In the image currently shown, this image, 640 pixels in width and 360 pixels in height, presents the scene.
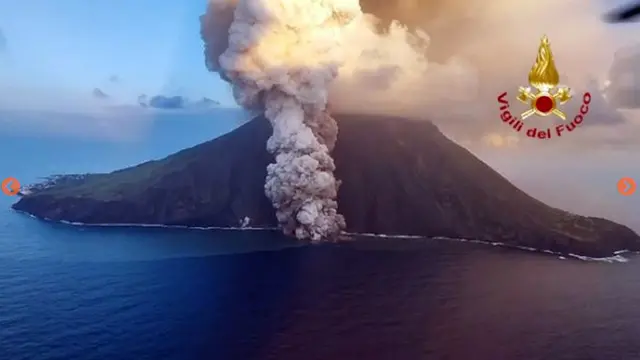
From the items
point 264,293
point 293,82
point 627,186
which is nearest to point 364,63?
point 293,82

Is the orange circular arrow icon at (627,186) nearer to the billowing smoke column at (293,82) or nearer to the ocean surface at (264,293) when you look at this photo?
the ocean surface at (264,293)

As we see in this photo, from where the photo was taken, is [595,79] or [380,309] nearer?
[380,309]

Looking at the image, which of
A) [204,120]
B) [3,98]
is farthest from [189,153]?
[3,98]

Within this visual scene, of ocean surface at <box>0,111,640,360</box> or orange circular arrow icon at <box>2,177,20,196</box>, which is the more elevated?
orange circular arrow icon at <box>2,177,20,196</box>

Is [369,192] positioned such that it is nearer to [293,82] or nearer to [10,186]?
[293,82]

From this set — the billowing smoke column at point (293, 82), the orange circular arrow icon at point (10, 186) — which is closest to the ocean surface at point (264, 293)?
the orange circular arrow icon at point (10, 186)

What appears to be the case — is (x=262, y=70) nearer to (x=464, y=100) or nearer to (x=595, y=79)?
(x=464, y=100)

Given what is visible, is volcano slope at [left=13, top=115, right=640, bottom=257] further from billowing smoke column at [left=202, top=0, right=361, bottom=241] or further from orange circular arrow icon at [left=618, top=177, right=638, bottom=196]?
orange circular arrow icon at [left=618, top=177, right=638, bottom=196]

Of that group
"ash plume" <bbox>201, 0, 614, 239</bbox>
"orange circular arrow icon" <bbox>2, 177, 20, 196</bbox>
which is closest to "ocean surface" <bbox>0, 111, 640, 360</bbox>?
"orange circular arrow icon" <bbox>2, 177, 20, 196</bbox>
